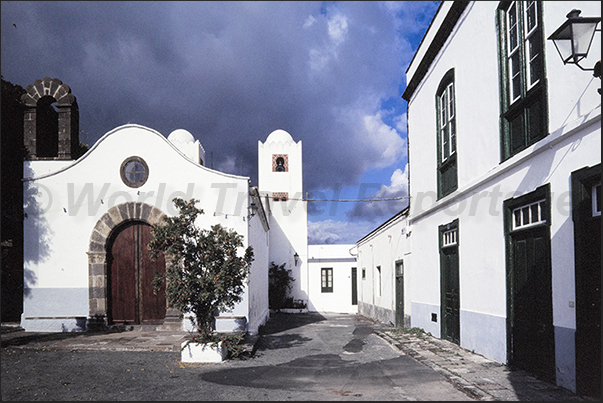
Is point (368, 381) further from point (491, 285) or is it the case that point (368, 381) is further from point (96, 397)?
point (96, 397)

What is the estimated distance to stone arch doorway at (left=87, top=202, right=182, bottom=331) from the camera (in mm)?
12258

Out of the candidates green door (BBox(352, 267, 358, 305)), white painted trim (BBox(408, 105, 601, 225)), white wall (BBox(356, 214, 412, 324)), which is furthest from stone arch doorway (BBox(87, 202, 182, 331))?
green door (BBox(352, 267, 358, 305))

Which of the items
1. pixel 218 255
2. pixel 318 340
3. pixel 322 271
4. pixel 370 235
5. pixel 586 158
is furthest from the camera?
pixel 322 271

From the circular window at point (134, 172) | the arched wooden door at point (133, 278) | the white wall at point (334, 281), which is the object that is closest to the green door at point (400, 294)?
the arched wooden door at point (133, 278)

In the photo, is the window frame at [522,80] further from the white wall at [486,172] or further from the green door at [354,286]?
the green door at [354,286]

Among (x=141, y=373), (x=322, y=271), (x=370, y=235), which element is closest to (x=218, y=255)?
(x=141, y=373)

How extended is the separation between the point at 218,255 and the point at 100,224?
175 inches

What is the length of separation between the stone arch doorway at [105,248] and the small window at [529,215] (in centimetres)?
789

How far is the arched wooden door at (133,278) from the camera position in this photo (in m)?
12.5

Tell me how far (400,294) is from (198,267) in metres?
8.75

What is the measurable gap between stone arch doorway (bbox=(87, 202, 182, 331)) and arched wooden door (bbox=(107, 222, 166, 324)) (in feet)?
0.38

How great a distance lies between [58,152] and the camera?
44.3ft

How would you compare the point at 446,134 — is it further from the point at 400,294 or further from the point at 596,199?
the point at 400,294

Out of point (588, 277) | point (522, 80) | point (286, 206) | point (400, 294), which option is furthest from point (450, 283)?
point (286, 206)
